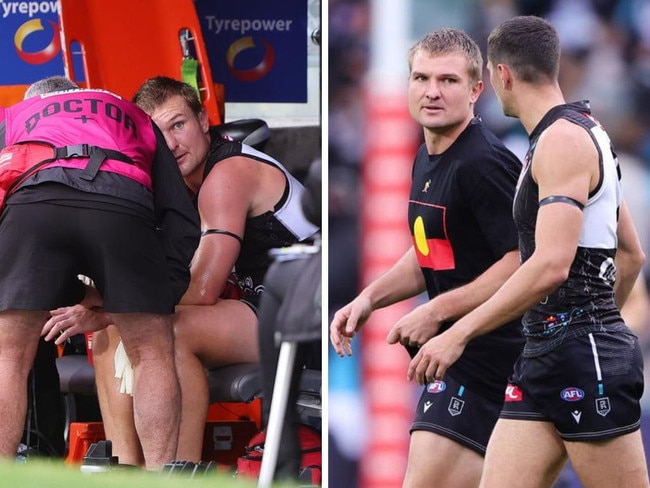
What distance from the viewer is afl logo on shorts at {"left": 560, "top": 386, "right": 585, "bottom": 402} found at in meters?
3.40

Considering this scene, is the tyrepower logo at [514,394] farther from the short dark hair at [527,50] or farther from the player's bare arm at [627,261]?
the short dark hair at [527,50]

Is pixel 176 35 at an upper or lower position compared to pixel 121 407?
upper

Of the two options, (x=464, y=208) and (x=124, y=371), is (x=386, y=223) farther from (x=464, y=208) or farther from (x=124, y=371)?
A: (x=124, y=371)

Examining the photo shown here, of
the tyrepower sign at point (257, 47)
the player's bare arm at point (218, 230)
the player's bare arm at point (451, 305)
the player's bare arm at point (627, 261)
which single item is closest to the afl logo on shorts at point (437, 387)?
the player's bare arm at point (451, 305)

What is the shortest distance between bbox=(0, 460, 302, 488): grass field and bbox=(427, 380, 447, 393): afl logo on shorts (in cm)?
58

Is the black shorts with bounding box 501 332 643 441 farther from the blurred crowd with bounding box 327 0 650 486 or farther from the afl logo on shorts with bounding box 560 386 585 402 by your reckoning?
the blurred crowd with bounding box 327 0 650 486

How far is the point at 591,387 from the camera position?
3.40 meters

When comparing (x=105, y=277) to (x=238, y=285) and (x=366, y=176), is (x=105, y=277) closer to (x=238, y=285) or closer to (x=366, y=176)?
(x=238, y=285)

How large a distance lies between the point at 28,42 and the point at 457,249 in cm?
384

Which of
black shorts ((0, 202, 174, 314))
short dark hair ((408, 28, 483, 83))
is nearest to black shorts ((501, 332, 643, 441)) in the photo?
short dark hair ((408, 28, 483, 83))

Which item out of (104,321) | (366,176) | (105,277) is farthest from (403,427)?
(104,321)

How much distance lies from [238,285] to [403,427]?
175cm

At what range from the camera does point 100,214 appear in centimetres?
Result: 501

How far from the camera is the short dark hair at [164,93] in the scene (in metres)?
5.82
